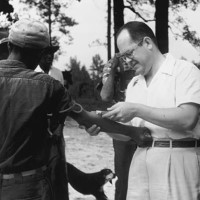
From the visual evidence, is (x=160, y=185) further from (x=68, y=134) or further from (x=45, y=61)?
(x=68, y=134)

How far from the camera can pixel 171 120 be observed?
2947mm

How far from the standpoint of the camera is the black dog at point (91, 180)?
6145mm

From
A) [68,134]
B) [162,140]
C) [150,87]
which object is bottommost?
[68,134]

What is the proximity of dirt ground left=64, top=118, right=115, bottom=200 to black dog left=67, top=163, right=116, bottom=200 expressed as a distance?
289 millimetres

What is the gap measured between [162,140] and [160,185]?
0.30m

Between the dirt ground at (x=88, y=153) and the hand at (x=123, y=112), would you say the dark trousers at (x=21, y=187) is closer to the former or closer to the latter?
the hand at (x=123, y=112)

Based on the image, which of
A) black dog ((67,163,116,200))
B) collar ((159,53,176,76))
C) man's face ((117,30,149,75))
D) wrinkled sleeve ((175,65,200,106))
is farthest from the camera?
black dog ((67,163,116,200))

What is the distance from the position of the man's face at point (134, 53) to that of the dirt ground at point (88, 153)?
3.52 meters

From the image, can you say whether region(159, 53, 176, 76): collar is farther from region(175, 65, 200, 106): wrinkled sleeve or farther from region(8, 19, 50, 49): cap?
region(8, 19, 50, 49): cap

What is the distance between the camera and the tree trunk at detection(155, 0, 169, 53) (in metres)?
12.4

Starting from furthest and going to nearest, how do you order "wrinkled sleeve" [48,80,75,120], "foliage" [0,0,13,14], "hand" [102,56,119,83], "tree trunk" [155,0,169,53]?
1. "tree trunk" [155,0,169,53]
2. "foliage" [0,0,13,14]
3. "hand" [102,56,119,83]
4. "wrinkled sleeve" [48,80,75,120]

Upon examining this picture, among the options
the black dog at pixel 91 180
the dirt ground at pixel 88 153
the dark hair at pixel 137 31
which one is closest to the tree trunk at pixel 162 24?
the dirt ground at pixel 88 153

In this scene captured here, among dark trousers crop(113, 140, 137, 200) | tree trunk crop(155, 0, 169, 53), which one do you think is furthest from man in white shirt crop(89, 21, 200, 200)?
tree trunk crop(155, 0, 169, 53)

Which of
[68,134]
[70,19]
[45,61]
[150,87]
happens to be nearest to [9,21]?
[45,61]
